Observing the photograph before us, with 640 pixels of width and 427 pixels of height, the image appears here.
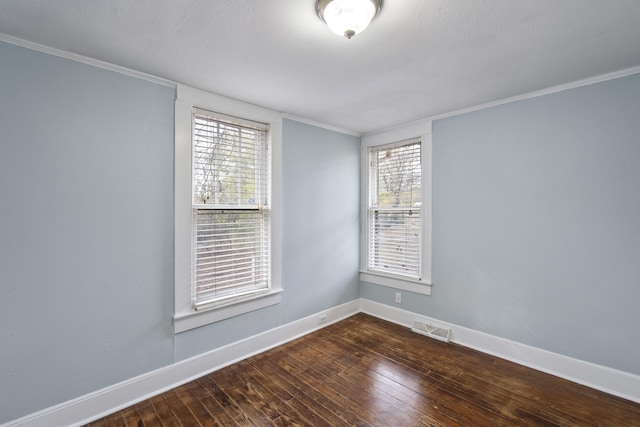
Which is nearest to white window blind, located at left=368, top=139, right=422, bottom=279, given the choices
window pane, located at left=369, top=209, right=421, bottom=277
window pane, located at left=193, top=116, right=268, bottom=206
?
window pane, located at left=369, top=209, right=421, bottom=277

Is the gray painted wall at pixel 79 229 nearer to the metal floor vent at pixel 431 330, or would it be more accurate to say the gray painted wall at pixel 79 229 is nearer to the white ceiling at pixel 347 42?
the white ceiling at pixel 347 42

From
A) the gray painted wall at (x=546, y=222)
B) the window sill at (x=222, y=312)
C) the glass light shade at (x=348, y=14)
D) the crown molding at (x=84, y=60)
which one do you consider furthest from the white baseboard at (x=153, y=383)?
the glass light shade at (x=348, y=14)

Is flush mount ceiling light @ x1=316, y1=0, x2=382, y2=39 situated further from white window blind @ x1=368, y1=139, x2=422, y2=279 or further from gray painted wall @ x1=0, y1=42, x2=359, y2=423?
white window blind @ x1=368, y1=139, x2=422, y2=279

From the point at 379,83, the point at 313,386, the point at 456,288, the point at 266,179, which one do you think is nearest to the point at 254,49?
the point at 379,83

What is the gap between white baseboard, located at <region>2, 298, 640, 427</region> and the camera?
1844mm

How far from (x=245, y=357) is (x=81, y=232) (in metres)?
1.69

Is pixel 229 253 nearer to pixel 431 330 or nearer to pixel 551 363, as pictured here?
pixel 431 330

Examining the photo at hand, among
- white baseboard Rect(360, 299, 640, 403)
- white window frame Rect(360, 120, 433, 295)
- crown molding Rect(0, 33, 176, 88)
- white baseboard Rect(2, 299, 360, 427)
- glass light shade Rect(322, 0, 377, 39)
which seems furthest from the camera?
white window frame Rect(360, 120, 433, 295)

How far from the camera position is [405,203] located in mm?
3453

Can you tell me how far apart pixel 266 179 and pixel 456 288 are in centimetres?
229

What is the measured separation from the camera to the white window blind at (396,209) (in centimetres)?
335

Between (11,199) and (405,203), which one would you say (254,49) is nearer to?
(11,199)

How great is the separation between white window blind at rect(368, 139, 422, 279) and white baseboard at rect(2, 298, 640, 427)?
679 mm

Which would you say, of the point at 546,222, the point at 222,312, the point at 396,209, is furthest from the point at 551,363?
the point at 222,312
